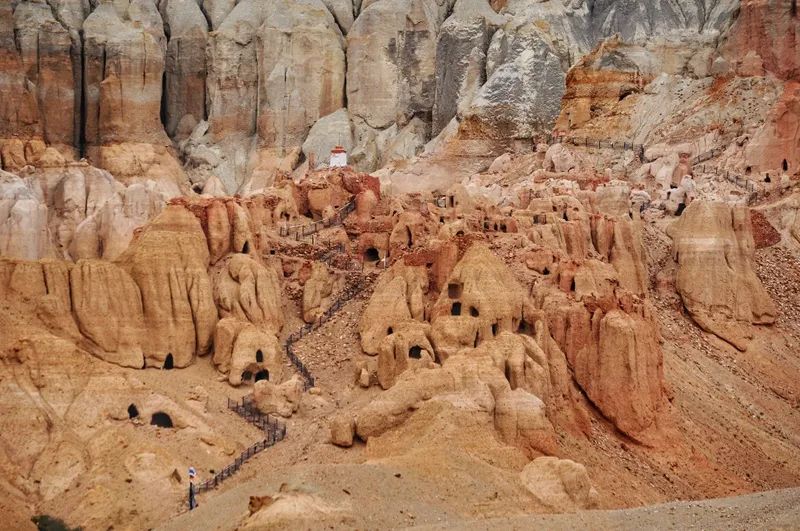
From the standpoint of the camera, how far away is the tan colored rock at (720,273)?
62.4 meters

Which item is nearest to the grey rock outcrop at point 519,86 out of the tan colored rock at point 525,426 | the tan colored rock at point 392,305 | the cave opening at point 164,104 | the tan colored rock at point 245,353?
the cave opening at point 164,104

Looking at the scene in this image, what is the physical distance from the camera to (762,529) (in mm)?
34344

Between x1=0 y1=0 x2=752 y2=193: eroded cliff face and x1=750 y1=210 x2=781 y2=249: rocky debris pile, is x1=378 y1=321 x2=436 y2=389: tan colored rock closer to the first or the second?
x1=750 y1=210 x2=781 y2=249: rocky debris pile

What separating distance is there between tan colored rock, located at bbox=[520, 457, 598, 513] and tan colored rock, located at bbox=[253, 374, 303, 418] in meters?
9.10

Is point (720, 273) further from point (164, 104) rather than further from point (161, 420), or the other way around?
point (164, 104)

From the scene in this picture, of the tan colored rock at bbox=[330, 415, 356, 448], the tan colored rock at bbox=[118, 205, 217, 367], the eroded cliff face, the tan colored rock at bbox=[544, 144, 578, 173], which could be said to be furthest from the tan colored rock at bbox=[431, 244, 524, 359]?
the eroded cliff face

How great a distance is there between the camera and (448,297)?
50.3m

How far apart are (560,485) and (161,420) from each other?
1235cm

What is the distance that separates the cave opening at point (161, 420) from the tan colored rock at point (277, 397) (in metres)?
3.27

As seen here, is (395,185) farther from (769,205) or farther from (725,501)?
(725,501)

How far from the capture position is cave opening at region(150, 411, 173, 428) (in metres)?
43.5

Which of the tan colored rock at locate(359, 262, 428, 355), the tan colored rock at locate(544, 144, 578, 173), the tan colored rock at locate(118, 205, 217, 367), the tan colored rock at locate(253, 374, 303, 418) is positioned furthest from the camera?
the tan colored rock at locate(544, 144, 578, 173)

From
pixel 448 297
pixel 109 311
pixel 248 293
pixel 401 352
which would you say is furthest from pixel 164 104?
pixel 401 352

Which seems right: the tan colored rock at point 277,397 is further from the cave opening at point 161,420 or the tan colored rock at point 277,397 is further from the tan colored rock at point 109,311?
the tan colored rock at point 109,311
